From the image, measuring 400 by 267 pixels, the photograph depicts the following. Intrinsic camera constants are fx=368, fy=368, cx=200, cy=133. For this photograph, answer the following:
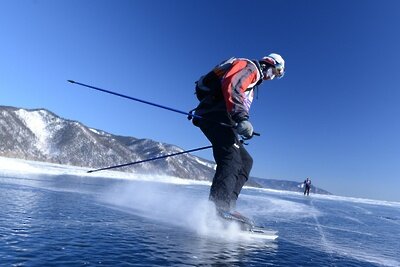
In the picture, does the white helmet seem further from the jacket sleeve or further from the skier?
the jacket sleeve

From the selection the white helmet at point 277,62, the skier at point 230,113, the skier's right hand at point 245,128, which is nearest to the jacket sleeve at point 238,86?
the skier at point 230,113

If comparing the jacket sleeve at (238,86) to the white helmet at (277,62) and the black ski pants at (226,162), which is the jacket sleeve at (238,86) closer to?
the black ski pants at (226,162)

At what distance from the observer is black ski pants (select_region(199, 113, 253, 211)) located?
A: 7148mm

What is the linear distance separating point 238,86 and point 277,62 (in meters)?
1.71

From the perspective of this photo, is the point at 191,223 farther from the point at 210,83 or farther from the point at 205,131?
the point at 210,83

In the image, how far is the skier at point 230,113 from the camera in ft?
23.4

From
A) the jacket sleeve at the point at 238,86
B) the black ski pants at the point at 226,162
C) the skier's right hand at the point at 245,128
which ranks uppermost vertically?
the jacket sleeve at the point at 238,86

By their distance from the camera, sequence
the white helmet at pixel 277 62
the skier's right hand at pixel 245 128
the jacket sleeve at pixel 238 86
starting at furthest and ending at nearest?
the white helmet at pixel 277 62 < the jacket sleeve at pixel 238 86 < the skier's right hand at pixel 245 128

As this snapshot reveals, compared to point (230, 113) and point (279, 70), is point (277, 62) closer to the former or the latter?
point (279, 70)

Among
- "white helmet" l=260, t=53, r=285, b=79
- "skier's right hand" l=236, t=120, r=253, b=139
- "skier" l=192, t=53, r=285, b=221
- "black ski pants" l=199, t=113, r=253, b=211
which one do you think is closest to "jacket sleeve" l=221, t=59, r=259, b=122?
"skier" l=192, t=53, r=285, b=221

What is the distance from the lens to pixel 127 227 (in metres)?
6.16

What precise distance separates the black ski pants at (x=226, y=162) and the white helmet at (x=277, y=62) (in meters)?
1.85

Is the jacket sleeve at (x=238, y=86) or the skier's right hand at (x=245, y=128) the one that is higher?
the jacket sleeve at (x=238, y=86)

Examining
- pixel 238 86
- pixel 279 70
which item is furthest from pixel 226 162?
pixel 279 70
